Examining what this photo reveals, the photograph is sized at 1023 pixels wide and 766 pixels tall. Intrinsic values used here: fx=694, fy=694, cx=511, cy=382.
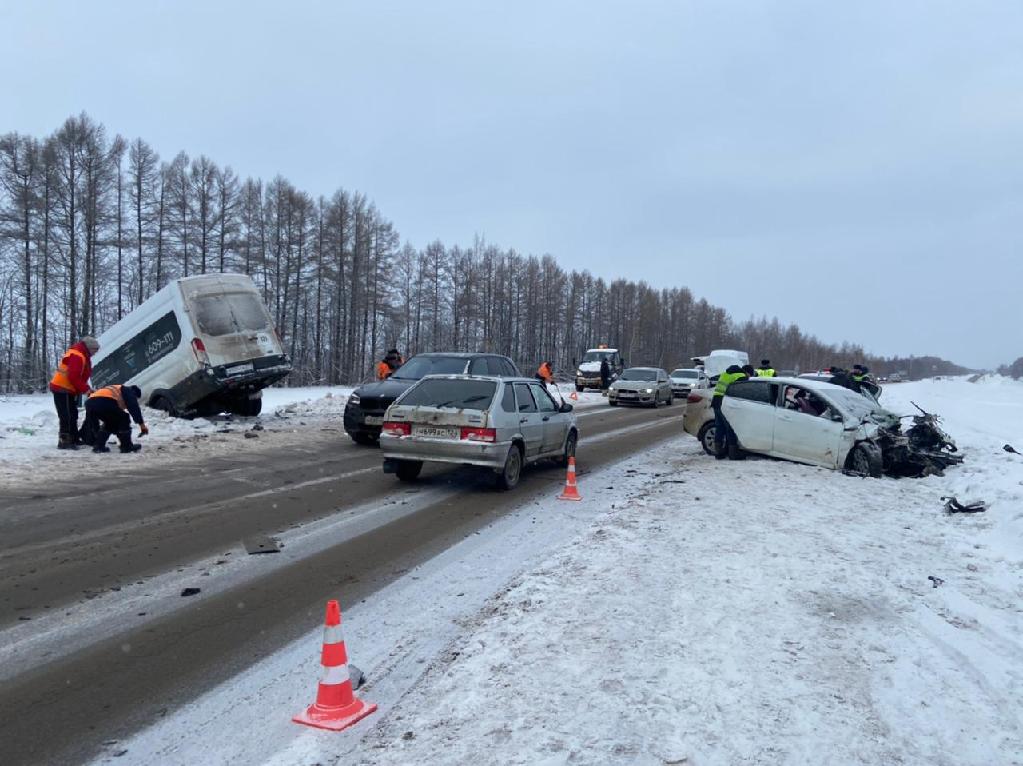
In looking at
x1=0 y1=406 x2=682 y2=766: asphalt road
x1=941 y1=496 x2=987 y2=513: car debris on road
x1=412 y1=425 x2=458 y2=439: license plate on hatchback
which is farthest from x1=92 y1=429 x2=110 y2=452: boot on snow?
x1=941 y1=496 x2=987 y2=513: car debris on road

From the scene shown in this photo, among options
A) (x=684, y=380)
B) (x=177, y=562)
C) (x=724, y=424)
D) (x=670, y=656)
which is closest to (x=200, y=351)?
(x=177, y=562)

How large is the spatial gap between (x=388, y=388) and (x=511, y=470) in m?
4.39

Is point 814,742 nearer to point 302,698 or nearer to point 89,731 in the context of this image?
point 302,698

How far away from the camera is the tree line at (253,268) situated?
36.8 m

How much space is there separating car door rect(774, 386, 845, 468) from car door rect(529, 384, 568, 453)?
3.82 metres

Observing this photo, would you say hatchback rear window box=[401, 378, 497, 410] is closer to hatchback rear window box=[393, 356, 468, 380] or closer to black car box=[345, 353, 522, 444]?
black car box=[345, 353, 522, 444]

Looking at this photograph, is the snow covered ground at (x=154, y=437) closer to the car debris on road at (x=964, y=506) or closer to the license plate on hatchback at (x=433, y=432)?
the license plate on hatchback at (x=433, y=432)

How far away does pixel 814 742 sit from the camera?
3.32 metres

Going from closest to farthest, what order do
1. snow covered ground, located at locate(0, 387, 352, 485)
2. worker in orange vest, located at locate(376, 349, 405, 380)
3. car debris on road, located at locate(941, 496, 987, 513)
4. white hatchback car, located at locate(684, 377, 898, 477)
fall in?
car debris on road, located at locate(941, 496, 987, 513) < snow covered ground, located at locate(0, 387, 352, 485) < white hatchback car, located at locate(684, 377, 898, 477) < worker in orange vest, located at locate(376, 349, 405, 380)

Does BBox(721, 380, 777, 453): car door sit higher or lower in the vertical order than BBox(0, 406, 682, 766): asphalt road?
higher

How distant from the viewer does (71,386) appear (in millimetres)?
11883

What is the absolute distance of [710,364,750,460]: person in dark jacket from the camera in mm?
12781

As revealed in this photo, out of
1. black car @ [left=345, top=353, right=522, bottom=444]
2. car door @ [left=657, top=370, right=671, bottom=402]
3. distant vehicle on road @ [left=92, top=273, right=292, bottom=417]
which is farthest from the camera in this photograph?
car door @ [left=657, top=370, right=671, bottom=402]

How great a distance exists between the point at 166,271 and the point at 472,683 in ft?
150
